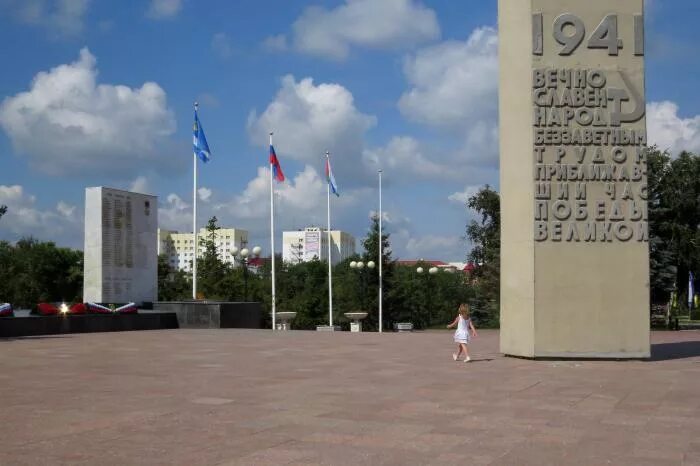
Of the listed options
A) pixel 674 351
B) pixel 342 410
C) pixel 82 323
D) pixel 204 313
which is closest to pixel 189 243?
pixel 204 313

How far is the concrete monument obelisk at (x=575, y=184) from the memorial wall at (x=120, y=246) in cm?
1817

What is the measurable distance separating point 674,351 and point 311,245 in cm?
13166

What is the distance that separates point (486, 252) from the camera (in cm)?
5850

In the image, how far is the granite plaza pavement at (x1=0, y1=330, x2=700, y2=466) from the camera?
7.42 meters

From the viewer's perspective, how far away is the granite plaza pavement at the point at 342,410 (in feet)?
24.3

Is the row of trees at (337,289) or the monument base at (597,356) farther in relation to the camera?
the row of trees at (337,289)

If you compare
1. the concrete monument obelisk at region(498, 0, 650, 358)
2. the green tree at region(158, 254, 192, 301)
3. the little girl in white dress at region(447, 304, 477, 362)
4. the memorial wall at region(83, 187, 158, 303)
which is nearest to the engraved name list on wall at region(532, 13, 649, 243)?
the concrete monument obelisk at region(498, 0, 650, 358)

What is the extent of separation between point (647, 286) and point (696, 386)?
4889 mm

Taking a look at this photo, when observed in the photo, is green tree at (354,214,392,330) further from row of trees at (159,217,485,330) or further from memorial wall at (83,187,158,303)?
memorial wall at (83,187,158,303)

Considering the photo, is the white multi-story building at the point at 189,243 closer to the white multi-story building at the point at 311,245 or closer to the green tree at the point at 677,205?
the white multi-story building at the point at 311,245

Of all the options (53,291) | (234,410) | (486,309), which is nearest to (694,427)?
(234,410)

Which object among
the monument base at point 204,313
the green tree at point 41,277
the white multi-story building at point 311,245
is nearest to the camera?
the monument base at point 204,313

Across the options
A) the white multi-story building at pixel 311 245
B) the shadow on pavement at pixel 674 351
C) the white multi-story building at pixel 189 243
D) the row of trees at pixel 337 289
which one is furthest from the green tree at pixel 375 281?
the white multi-story building at pixel 189 243

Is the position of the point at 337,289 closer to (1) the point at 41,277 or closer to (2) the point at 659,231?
(1) the point at 41,277
